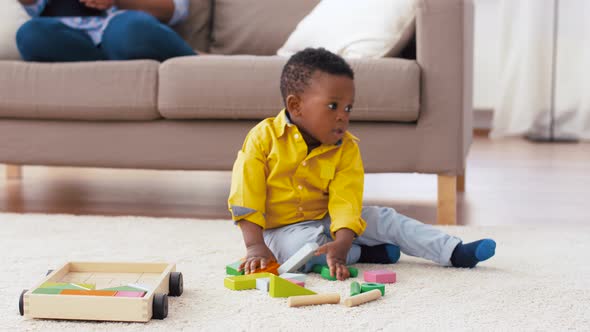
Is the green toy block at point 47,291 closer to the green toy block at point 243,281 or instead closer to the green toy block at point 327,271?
the green toy block at point 243,281

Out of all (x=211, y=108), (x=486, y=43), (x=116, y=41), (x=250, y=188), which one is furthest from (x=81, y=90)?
(x=486, y=43)

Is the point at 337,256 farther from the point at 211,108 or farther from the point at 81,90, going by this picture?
the point at 81,90

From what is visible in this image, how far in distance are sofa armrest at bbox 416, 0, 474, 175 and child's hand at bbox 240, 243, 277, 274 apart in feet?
2.46

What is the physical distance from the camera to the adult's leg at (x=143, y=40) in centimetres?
226

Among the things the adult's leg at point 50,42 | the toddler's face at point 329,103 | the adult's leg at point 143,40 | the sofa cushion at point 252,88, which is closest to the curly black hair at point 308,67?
the toddler's face at point 329,103

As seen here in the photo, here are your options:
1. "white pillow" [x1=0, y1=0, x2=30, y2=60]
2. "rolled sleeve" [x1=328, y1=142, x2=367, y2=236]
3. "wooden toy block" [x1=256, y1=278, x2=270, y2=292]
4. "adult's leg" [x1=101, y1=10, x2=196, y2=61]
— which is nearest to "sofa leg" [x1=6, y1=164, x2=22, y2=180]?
"white pillow" [x1=0, y1=0, x2=30, y2=60]

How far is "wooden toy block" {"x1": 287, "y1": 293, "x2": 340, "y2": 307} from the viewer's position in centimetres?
119

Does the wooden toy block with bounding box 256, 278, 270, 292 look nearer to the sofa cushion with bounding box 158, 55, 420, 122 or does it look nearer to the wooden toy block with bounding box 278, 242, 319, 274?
the wooden toy block with bounding box 278, 242, 319, 274

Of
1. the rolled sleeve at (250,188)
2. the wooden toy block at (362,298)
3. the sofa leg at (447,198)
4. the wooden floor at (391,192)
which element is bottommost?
the wooden floor at (391,192)

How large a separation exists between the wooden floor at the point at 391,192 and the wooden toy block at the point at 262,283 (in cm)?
90

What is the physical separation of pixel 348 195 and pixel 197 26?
1.47 meters

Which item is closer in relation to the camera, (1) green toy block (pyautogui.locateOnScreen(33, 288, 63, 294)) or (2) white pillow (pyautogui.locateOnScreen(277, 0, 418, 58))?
(1) green toy block (pyautogui.locateOnScreen(33, 288, 63, 294))

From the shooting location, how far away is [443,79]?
2.02 m

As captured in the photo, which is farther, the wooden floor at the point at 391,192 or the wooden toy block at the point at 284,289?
the wooden floor at the point at 391,192
